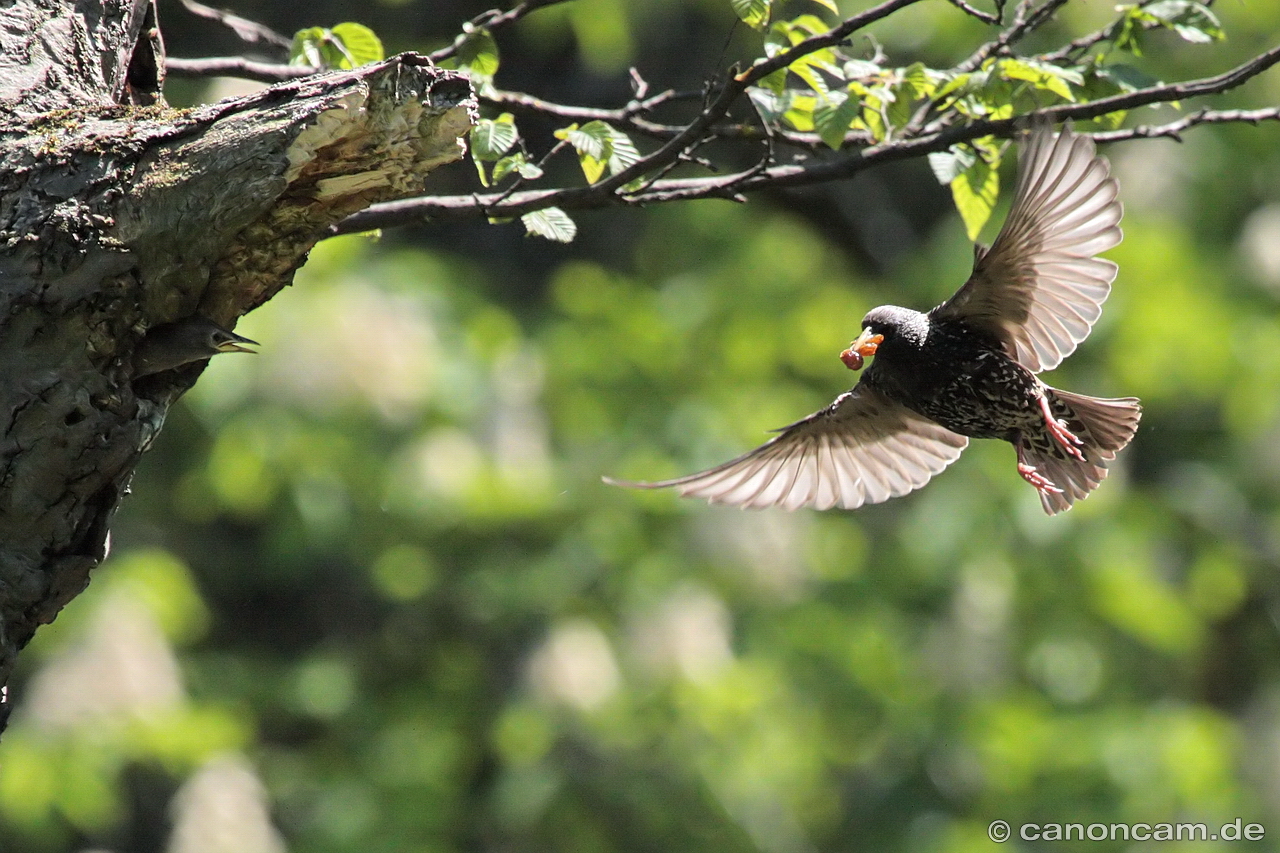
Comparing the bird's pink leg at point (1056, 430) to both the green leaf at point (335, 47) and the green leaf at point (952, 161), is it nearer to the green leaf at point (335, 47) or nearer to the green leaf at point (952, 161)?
the green leaf at point (952, 161)

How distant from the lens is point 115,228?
7.14ft

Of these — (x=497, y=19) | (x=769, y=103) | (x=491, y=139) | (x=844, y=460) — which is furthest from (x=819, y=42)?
(x=844, y=460)

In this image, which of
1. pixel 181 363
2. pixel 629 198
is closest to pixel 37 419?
pixel 181 363

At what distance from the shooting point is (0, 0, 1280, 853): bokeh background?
6.62 m

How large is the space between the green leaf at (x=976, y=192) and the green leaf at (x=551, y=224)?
84 cm

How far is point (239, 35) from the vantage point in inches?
128

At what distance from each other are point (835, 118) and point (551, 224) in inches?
23.4

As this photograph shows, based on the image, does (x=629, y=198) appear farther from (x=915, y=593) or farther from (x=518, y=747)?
(x=915, y=593)

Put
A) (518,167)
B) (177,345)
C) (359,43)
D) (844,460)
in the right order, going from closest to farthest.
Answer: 1. (177,345)
2. (518,167)
3. (359,43)
4. (844,460)

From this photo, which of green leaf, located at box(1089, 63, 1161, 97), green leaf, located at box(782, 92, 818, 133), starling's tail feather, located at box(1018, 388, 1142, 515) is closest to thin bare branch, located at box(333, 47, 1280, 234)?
green leaf, located at box(1089, 63, 1161, 97)

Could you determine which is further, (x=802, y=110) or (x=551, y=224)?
(x=802, y=110)

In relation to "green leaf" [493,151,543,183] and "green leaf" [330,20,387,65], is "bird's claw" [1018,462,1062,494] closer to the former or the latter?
"green leaf" [493,151,543,183]

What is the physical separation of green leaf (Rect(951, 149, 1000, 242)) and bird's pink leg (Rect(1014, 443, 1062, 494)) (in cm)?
64

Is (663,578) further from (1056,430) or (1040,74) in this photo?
(1040,74)
